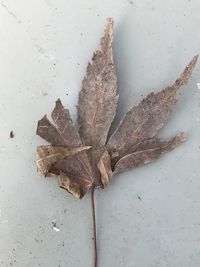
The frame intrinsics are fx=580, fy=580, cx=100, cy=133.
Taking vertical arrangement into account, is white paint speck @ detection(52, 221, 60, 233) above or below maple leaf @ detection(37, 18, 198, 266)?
below

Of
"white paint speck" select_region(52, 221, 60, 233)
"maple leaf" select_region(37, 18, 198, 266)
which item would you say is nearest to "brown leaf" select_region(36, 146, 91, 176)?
"maple leaf" select_region(37, 18, 198, 266)

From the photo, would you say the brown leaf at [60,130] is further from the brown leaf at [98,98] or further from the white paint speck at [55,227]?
the white paint speck at [55,227]

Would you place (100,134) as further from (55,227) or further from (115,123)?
(55,227)

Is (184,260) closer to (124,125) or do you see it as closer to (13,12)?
(124,125)

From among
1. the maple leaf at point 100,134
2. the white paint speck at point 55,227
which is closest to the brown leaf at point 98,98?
the maple leaf at point 100,134

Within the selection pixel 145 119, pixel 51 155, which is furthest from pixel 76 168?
pixel 145 119

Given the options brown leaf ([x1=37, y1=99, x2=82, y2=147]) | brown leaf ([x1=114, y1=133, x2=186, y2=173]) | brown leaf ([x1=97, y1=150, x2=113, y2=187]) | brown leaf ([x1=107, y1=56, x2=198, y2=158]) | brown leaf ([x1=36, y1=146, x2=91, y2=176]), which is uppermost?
brown leaf ([x1=37, y1=99, x2=82, y2=147])

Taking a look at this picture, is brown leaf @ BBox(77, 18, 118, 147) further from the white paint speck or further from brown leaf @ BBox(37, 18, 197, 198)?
the white paint speck
